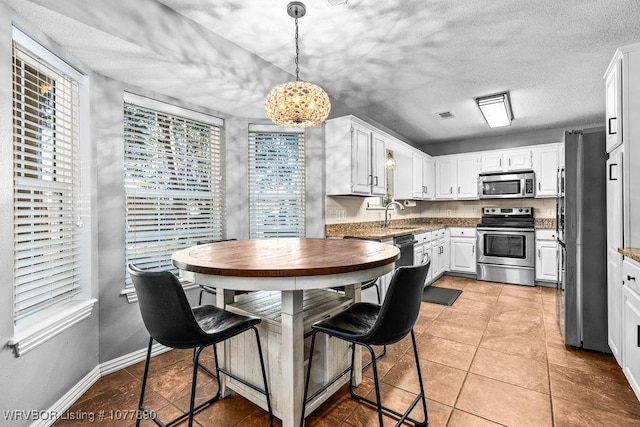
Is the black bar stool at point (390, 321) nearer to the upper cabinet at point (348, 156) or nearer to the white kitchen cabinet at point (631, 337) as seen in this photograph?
the white kitchen cabinet at point (631, 337)

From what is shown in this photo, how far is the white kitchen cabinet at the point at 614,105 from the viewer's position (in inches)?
78.2

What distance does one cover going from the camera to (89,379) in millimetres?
2086

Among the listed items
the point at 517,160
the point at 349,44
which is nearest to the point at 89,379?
the point at 349,44

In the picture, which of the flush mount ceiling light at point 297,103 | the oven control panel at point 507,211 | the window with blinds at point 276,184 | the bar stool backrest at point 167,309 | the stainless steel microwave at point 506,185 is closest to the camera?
the bar stool backrest at point 167,309

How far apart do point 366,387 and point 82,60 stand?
2.84 meters

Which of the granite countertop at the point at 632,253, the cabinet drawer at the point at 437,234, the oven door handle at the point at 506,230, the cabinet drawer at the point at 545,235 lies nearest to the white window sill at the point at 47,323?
the granite countertop at the point at 632,253

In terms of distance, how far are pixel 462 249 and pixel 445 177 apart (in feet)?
4.46

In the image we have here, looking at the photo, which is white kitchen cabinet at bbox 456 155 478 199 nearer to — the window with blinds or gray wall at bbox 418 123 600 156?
gray wall at bbox 418 123 600 156

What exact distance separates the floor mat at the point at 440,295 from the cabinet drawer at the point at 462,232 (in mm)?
1176

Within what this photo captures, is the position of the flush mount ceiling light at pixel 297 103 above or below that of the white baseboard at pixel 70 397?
above

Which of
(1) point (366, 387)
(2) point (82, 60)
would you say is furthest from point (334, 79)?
(1) point (366, 387)

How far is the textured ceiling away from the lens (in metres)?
1.94

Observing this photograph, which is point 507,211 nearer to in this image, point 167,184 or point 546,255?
point 546,255

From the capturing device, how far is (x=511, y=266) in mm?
4793
